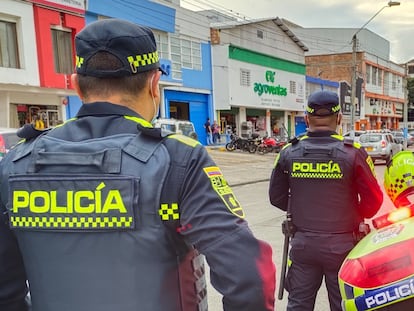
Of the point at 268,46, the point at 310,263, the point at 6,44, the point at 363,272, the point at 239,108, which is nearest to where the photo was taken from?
the point at 363,272

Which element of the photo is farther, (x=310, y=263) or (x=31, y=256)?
(x=310, y=263)

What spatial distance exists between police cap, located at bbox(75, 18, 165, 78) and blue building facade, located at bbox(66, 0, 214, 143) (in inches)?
648

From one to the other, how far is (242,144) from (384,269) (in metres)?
23.0

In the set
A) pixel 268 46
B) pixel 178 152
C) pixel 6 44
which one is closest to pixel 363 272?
pixel 178 152

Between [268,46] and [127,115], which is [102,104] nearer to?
[127,115]

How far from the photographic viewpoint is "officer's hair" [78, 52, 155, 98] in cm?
130

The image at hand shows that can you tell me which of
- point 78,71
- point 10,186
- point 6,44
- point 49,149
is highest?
point 6,44

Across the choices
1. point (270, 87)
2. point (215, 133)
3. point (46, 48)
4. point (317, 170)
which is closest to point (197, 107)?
point (215, 133)

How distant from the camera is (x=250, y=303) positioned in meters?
1.17

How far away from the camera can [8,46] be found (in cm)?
1498

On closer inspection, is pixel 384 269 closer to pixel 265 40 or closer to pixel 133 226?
pixel 133 226

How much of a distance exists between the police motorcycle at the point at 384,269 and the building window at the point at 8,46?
50.1 ft

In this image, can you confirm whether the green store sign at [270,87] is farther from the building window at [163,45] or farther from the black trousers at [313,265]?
the black trousers at [313,265]

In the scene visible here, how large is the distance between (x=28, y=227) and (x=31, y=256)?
0.10 meters
